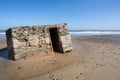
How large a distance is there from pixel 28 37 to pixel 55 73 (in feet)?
9.34

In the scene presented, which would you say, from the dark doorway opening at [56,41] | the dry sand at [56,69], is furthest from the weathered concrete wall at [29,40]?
the dry sand at [56,69]

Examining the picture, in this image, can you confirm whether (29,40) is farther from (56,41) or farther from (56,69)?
(56,69)

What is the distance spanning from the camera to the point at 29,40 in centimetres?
770

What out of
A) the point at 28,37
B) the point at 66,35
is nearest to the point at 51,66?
the point at 28,37

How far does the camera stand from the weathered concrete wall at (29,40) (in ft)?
24.1

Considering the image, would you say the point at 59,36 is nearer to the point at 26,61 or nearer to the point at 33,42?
the point at 33,42

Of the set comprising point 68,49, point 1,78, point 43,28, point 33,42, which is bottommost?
point 1,78

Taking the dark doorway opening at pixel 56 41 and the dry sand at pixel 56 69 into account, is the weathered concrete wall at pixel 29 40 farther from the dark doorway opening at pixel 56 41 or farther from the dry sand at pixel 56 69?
the dry sand at pixel 56 69

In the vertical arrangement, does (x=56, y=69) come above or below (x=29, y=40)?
below

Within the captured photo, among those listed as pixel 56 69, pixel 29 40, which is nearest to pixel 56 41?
pixel 29 40

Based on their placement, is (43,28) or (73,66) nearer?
(73,66)

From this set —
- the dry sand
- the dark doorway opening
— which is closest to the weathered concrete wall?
the dark doorway opening

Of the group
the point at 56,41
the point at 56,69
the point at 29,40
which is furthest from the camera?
the point at 56,41

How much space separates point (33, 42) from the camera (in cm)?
782
